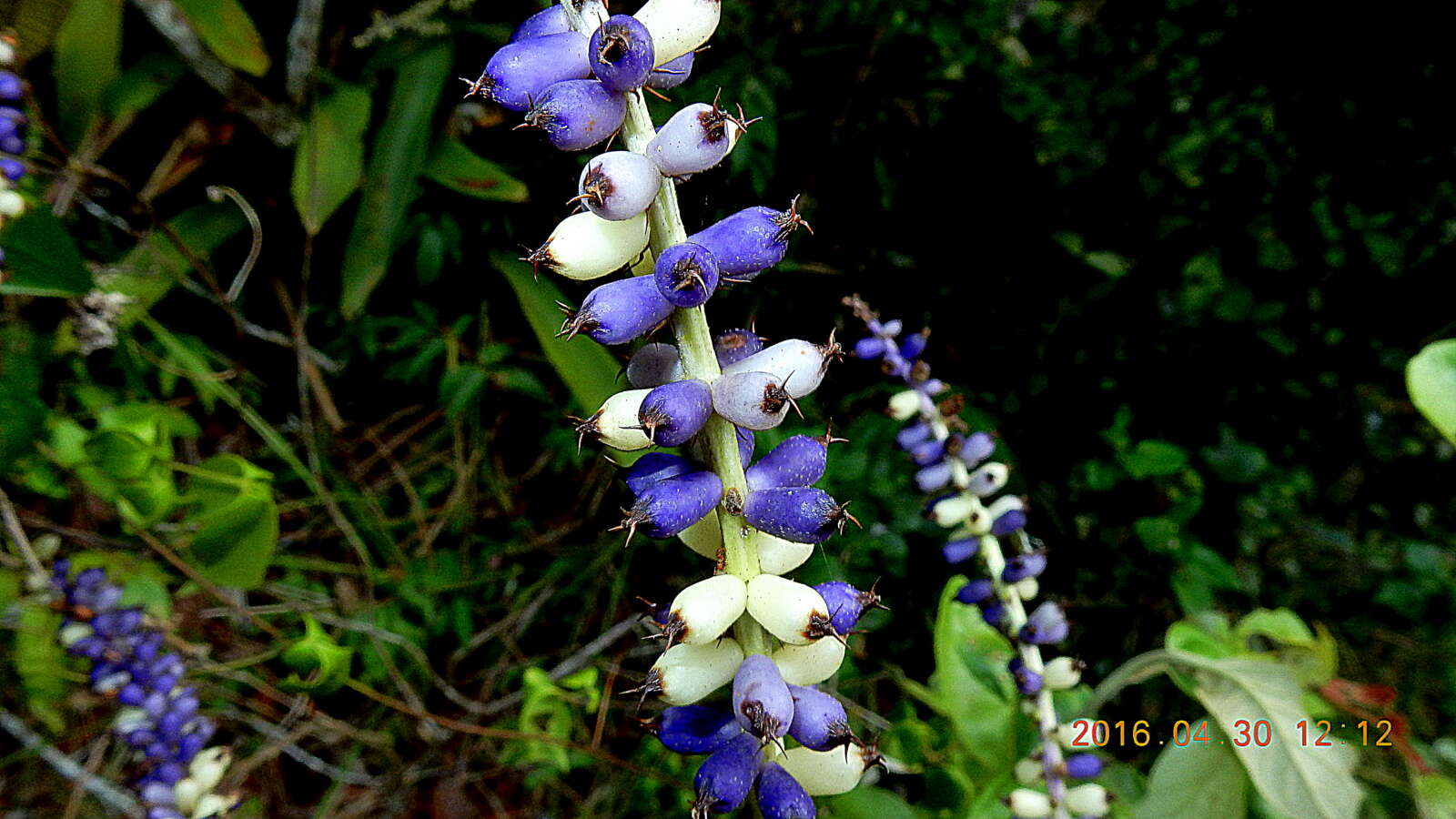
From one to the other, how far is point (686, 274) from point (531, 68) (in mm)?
161

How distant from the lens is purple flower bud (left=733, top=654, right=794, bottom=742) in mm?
449

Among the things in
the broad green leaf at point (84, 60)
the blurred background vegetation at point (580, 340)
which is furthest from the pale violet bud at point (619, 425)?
the broad green leaf at point (84, 60)

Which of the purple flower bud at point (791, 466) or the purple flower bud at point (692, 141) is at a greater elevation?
the purple flower bud at point (692, 141)

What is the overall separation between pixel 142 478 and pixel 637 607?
1003 millimetres

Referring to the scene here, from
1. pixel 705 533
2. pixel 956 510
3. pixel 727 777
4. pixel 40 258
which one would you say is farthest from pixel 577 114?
pixel 40 258

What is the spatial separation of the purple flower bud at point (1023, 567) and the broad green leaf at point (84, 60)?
200cm

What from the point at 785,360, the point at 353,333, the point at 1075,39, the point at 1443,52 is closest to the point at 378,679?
the point at 353,333

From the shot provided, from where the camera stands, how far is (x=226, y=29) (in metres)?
1.42

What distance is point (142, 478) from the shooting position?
1.44 meters

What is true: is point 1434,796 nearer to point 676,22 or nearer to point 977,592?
point 977,592

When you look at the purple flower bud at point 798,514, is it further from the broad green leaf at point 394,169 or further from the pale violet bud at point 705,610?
the broad green leaf at point 394,169

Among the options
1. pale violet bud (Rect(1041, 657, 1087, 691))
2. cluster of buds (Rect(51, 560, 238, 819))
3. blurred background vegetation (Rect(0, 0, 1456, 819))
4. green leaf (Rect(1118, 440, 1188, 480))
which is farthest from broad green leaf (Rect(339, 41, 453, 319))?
green leaf (Rect(1118, 440, 1188, 480))

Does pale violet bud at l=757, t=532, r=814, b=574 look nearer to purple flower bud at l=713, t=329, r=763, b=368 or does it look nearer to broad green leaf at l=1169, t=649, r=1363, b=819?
purple flower bud at l=713, t=329, r=763, b=368

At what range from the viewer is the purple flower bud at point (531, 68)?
18.3 inches
